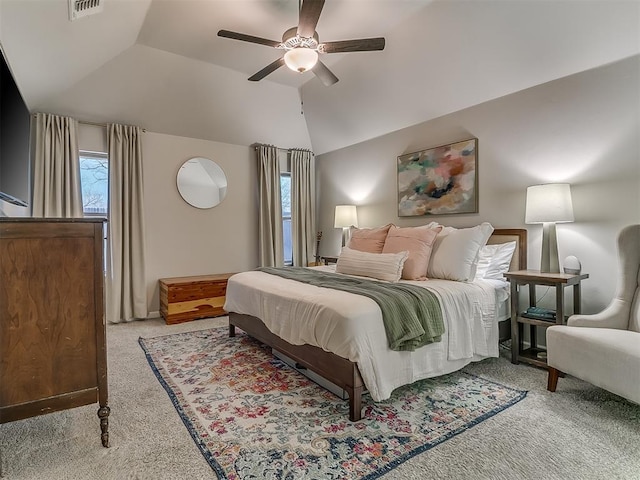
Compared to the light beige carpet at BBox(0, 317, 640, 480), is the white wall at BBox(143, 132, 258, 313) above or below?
above

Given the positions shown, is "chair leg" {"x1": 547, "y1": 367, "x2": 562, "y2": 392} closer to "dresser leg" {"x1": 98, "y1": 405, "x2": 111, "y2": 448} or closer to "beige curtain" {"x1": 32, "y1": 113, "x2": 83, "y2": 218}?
"dresser leg" {"x1": 98, "y1": 405, "x2": 111, "y2": 448}

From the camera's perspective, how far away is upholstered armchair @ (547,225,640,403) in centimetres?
188

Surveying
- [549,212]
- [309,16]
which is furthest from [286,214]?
[549,212]

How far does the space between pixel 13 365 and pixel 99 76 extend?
338cm

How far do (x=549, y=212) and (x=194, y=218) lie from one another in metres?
4.23

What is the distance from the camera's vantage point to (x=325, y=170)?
5797 mm

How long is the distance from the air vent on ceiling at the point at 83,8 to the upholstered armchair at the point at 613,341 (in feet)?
12.5

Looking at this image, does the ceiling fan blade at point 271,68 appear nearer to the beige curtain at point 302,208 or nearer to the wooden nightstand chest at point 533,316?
the beige curtain at point 302,208

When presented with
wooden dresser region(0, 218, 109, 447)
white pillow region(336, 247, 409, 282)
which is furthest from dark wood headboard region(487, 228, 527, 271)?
wooden dresser region(0, 218, 109, 447)

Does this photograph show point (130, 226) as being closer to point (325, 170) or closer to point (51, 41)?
point (51, 41)

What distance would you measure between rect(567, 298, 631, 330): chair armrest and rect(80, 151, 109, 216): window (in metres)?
4.93

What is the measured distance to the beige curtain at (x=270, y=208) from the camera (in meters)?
5.29

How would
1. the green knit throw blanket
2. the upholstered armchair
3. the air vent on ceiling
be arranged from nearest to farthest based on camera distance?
the upholstered armchair
the green knit throw blanket
the air vent on ceiling

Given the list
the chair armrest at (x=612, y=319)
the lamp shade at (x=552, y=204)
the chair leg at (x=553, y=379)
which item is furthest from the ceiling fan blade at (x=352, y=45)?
the chair leg at (x=553, y=379)
